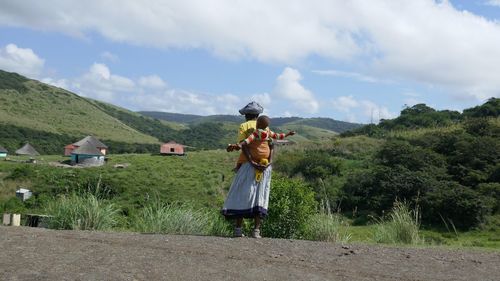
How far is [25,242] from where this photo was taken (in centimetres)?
668

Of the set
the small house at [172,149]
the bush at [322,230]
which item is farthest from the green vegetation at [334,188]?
the small house at [172,149]

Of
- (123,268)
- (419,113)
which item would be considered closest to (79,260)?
(123,268)

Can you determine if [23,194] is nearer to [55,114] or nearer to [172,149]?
[172,149]

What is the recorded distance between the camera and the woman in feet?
25.7

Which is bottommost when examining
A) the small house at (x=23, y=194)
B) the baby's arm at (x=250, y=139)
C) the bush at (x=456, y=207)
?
the small house at (x=23, y=194)

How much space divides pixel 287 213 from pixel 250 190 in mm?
1602

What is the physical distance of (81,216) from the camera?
884 centimetres

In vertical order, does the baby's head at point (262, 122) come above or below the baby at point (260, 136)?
above

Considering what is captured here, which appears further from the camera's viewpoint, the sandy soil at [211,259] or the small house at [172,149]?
the small house at [172,149]

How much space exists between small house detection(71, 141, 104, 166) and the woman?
182 ft

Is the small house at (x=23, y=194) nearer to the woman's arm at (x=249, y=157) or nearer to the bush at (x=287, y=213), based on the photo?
the bush at (x=287, y=213)

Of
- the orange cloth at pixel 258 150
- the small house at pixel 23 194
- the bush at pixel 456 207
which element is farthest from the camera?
the small house at pixel 23 194

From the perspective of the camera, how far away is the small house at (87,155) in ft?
201

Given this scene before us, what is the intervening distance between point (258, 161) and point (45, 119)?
410 ft
